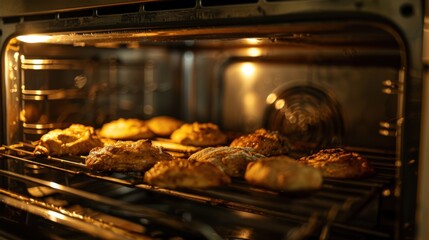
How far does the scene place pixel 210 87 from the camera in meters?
3.68

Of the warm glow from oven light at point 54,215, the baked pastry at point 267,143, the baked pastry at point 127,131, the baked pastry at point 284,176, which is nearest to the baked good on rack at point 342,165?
the baked pastry at point 284,176

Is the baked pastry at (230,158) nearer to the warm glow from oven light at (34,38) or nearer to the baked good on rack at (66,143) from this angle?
the baked good on rack at (66,143)

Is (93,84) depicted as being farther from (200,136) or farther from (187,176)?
(187,176)

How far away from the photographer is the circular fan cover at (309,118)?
2.86 m

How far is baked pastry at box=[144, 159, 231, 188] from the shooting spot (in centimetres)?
166

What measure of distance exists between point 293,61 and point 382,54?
62 cm

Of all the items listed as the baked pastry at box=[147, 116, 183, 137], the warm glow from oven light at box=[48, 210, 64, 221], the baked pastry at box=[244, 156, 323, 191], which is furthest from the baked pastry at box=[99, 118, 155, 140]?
the baked pastry at box=[244, 156, 323, 191]

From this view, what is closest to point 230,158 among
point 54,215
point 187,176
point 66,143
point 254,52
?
point 187,176

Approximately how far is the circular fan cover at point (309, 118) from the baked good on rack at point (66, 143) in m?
1.22

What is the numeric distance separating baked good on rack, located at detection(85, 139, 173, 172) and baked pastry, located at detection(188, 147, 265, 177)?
21 centimetres

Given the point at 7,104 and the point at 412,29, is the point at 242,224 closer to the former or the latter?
the point at 7,104

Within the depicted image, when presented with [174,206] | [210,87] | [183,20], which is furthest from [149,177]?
[210,87]

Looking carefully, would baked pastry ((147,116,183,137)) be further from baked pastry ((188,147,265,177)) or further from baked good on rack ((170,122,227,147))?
baked pastry ((188,147,265,177))

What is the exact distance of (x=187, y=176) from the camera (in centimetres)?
168
